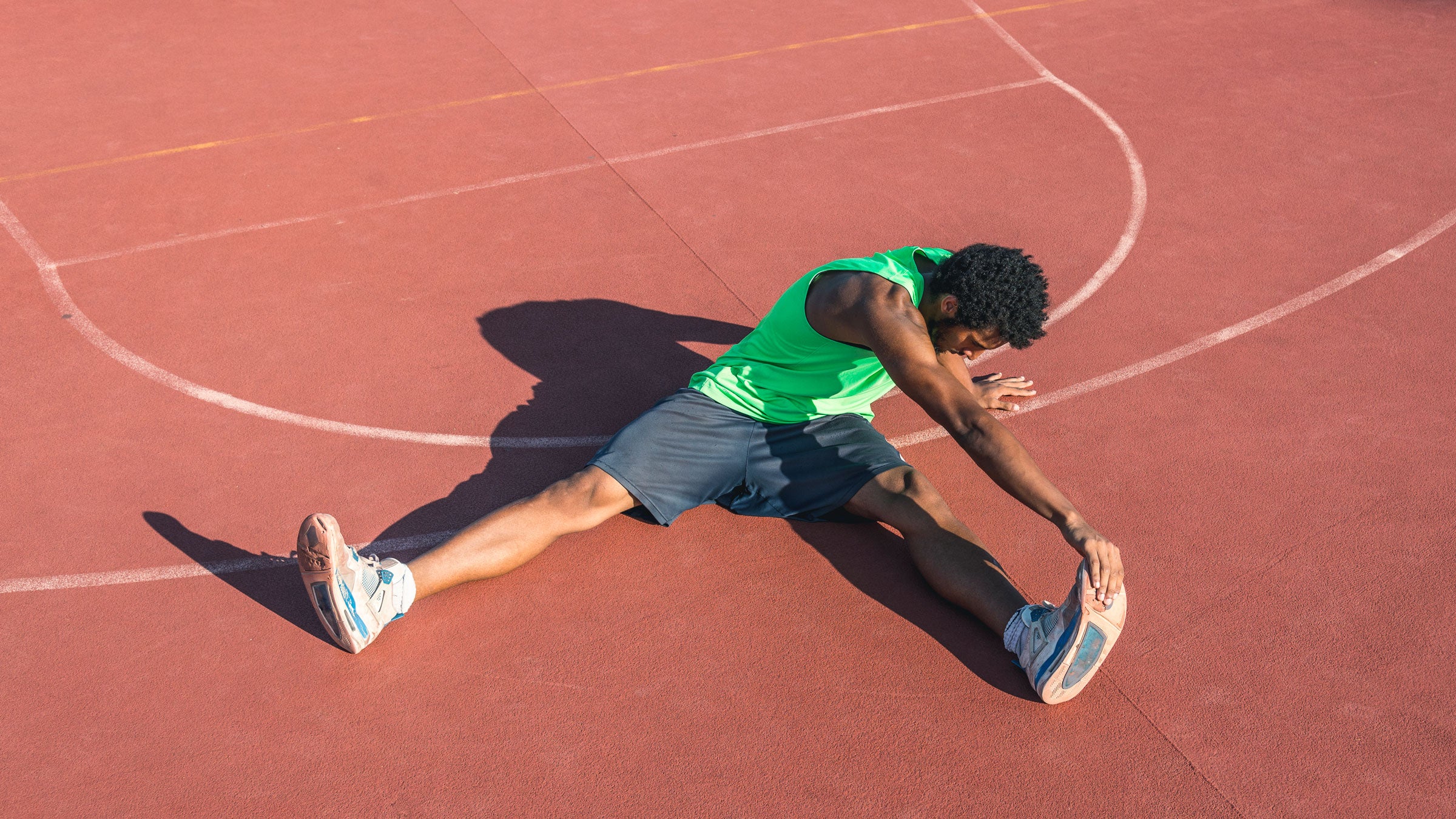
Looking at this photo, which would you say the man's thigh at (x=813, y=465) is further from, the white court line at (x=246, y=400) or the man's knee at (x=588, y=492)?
the white court line at (x=246, y=400)

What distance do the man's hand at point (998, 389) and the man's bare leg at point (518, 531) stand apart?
6.17 ft

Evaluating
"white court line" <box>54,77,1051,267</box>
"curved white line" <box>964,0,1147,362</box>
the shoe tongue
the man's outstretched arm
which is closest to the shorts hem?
the man's outstretched arm

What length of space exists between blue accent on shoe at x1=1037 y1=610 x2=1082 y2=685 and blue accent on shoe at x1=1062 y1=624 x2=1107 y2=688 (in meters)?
0.04

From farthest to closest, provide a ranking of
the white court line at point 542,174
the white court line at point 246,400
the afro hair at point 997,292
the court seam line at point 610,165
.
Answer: the white court line at point 542,174, the court seam line at point 610,165, the white court line at point 246,400, the afro hair at point 997,292

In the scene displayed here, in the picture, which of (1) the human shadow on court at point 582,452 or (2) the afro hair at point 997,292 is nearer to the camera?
(2) the afro hair at point 997,292

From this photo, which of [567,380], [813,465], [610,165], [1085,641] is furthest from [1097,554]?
[610,165]

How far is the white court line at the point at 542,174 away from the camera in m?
6.49

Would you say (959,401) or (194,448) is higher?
(959,401)

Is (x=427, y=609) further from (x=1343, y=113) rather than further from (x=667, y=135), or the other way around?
(x=1343, y=113)

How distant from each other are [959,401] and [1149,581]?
146cm

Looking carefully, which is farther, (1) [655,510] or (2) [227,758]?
(1) [655,510]

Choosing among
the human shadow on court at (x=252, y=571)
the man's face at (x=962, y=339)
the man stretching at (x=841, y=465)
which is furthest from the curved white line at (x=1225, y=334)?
the human shadow on court at (x=252, y=571)

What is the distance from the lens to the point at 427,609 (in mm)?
4391

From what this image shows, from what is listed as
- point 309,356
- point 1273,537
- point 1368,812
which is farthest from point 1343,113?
point 309,356
